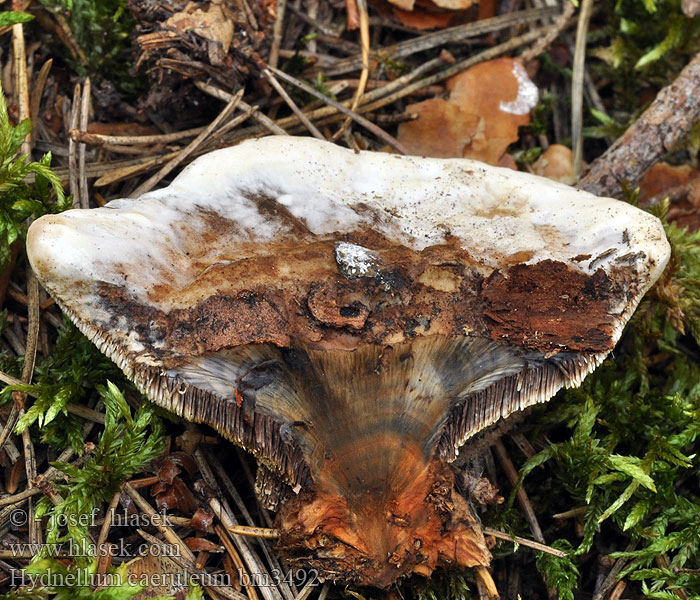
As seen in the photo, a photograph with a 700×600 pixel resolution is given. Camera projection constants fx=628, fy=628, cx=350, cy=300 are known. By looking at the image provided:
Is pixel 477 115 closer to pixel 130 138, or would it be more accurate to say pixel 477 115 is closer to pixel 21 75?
pixel 130 138

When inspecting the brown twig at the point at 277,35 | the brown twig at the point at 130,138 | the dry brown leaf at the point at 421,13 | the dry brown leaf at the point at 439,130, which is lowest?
the brown twig at the point at 130,138

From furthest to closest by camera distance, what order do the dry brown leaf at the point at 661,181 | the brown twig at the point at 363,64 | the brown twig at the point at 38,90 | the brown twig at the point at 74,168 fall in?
the dry brown leaf at the point at 661,181 < the brown twig at the point at 363,64 < the brown twig at the point at 38,90 < the brown twig at the point at 74,168

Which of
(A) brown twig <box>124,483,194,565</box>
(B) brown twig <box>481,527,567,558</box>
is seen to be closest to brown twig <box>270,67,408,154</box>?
(B) brown twig <box>481,527,567,558</box>

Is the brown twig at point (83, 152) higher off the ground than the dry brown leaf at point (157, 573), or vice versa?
the brown twig at point (83, 152)

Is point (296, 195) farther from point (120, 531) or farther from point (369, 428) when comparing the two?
point (120, 531)

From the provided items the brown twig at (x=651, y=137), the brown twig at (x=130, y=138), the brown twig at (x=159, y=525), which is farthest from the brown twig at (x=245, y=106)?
the brown twig at (x=159, y=525)

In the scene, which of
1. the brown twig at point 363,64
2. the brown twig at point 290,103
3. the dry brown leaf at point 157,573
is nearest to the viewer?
the dry brown leaf at point 157,573

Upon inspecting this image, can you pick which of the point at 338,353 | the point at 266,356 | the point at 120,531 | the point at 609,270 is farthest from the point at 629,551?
the point at 120,531

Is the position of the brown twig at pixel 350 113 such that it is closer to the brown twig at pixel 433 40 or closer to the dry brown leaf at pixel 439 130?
the dry brown leaf at pixel 439 130

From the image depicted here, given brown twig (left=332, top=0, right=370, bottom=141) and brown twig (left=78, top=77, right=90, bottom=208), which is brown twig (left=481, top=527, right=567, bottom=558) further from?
brown twig (left=78, top=77, right=90, bottom=208)
